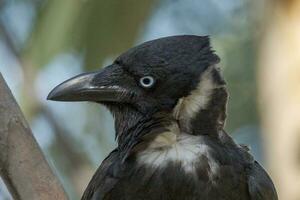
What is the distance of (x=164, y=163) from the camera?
12.9 feet

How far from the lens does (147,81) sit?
12.8 ft

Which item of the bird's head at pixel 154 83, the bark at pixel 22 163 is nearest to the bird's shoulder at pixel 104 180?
the bird's head at pixel 154 83

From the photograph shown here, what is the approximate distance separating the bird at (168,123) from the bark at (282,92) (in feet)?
7.27

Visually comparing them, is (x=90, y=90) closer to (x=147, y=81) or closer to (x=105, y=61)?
(x=147, y=81)

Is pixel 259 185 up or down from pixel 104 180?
down

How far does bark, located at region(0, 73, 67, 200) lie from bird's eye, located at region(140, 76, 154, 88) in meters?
0.49

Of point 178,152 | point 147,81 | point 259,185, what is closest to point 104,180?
point 178,152

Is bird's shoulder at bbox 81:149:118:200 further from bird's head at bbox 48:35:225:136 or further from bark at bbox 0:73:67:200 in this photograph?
bark at bbox 0:73:67:200

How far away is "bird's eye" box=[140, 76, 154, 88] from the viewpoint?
154 inches

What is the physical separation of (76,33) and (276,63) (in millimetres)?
1516

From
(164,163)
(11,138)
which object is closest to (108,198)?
(164,163)

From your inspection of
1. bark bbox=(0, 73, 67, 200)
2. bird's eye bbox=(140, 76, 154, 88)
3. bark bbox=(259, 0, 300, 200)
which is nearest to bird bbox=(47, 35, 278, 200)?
bird's eye bbox=(140, 76, 154, 88)

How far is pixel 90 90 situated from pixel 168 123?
33 cm

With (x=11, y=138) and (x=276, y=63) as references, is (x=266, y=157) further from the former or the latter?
(x=11, y=138)
